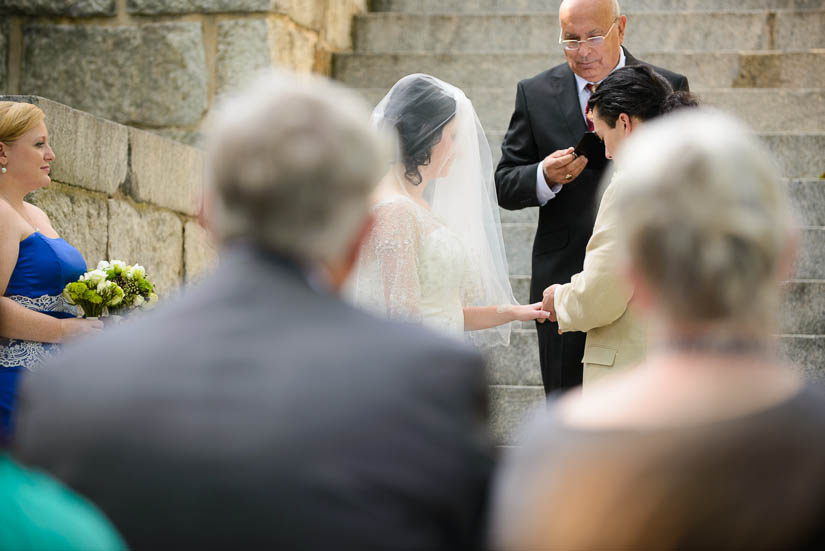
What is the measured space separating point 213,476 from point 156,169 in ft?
12.3

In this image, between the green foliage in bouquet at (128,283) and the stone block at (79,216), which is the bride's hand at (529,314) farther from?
the stone block at (79,216)

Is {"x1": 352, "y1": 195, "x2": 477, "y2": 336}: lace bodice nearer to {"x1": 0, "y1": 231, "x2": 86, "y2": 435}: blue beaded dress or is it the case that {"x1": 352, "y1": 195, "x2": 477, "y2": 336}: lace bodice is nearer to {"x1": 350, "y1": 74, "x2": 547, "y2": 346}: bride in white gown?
{"x1": 350, "y1": 74, "x2": 547, "y2": 346}: bride in white gown

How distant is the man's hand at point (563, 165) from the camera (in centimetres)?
372

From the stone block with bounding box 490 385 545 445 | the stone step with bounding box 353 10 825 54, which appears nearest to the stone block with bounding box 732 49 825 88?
the stone step with bounding box 353 10 825 54

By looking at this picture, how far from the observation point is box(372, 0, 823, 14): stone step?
6.88 metres

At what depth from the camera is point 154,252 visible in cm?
482

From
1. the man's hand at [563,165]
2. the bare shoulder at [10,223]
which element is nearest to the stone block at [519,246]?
the man's hand at [563,165]

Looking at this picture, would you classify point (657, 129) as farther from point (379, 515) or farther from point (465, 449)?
point (379, 515)

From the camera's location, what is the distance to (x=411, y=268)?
10.5 ft

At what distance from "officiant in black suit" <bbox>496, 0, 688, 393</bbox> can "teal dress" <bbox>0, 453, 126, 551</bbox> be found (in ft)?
8.91

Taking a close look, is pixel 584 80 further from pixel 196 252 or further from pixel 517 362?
pixel 196 252

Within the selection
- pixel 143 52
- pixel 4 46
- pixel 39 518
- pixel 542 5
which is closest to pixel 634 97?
pixel 39 518

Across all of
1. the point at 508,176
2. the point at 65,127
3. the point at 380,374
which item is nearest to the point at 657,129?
the point at 380,374

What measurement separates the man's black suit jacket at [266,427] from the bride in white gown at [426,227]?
1.80m
